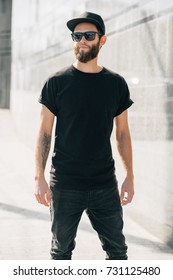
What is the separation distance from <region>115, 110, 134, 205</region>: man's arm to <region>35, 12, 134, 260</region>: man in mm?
125

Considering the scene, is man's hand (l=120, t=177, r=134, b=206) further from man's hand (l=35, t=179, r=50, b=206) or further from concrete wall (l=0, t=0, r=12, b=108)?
concrete wall (l=0, t=0, r=12, b=108)

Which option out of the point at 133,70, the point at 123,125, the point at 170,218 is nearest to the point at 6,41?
the point at 133,70

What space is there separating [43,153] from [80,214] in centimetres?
47

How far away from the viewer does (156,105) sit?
5.57m

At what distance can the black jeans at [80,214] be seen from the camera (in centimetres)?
333

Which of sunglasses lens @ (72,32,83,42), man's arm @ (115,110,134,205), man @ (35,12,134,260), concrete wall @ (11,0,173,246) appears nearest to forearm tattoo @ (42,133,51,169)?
man @ (35,12,134,260)

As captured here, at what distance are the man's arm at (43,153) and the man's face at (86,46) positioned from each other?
15.8 inches

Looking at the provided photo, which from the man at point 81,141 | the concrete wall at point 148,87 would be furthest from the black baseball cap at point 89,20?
the concrete wall at point 148,87

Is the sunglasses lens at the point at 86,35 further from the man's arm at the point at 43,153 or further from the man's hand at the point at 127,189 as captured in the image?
the man's hand at the point at 127,189

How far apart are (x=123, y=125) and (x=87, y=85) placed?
449mm

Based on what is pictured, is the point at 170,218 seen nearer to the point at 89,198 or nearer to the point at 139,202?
the point at 139,202

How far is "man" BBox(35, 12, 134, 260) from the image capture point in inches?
128

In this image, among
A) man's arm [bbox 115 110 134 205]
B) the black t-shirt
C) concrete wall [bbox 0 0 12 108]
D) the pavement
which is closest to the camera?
the black t-shirt

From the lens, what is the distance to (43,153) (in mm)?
3420
